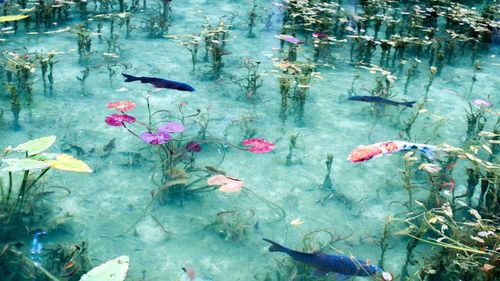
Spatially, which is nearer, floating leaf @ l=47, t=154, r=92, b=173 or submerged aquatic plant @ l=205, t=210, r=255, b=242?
floating leaf @ l=47, t=154, r=92, b=173

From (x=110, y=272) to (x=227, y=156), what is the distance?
2.31 m

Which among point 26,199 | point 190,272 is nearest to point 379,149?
point 190,272

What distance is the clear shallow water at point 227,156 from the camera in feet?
10.4

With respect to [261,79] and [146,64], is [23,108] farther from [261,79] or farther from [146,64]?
[261,79]

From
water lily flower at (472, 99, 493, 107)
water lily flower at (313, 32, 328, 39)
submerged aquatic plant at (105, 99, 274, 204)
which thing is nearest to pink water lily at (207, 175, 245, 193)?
submerged aquatic plant at (105, 99, 274, 204)

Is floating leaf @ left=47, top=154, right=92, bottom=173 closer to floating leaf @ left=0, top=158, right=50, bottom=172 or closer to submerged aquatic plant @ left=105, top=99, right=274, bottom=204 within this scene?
floating leaf @ left=0, top=158, right=50, bottom=172

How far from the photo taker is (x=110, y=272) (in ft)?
A: 6.15

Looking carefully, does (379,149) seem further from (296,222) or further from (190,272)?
(190,272)

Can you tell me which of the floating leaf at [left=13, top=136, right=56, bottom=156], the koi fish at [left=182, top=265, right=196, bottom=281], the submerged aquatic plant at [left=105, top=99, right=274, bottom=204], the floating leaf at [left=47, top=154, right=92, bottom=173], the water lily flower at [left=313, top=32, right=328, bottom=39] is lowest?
the koi fish at [left=182, top=265, right=196, bottom=281]

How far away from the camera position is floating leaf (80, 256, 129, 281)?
1.84 metres

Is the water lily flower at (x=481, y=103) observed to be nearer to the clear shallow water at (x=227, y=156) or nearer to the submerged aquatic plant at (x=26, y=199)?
the clear shallow water at (x=227, y=156)

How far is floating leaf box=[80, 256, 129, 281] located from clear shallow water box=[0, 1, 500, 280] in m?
1.02

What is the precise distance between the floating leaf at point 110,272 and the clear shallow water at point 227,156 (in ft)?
3.34

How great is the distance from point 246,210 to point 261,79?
8.11 ft
